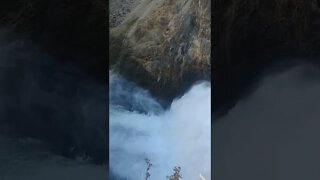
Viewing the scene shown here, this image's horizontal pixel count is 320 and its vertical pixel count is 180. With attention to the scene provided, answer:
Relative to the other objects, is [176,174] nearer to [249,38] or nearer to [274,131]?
[274,131]

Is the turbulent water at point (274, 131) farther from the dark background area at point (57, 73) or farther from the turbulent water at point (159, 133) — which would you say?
the dark background area at point (57, 73)

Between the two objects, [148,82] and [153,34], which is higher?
[153,34]

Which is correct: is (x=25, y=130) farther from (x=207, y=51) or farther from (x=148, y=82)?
(x=207, y=51)

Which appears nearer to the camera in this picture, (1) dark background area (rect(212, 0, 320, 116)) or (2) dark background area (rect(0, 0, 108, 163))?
(2) dark background area (rect(0, 0, 108, 163))

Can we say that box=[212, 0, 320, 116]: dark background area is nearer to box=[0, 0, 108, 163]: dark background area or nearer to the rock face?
the rock face

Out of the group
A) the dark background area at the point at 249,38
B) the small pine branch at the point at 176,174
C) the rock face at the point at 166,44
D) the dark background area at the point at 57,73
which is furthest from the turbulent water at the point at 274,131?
the dark background area at the point at 57,73

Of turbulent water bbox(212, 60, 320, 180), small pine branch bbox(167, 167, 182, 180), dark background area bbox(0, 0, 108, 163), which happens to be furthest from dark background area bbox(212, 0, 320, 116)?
dark background area bbox(0, 0, 108, 163)

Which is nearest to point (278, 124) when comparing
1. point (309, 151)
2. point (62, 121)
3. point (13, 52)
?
point (309, 151)
